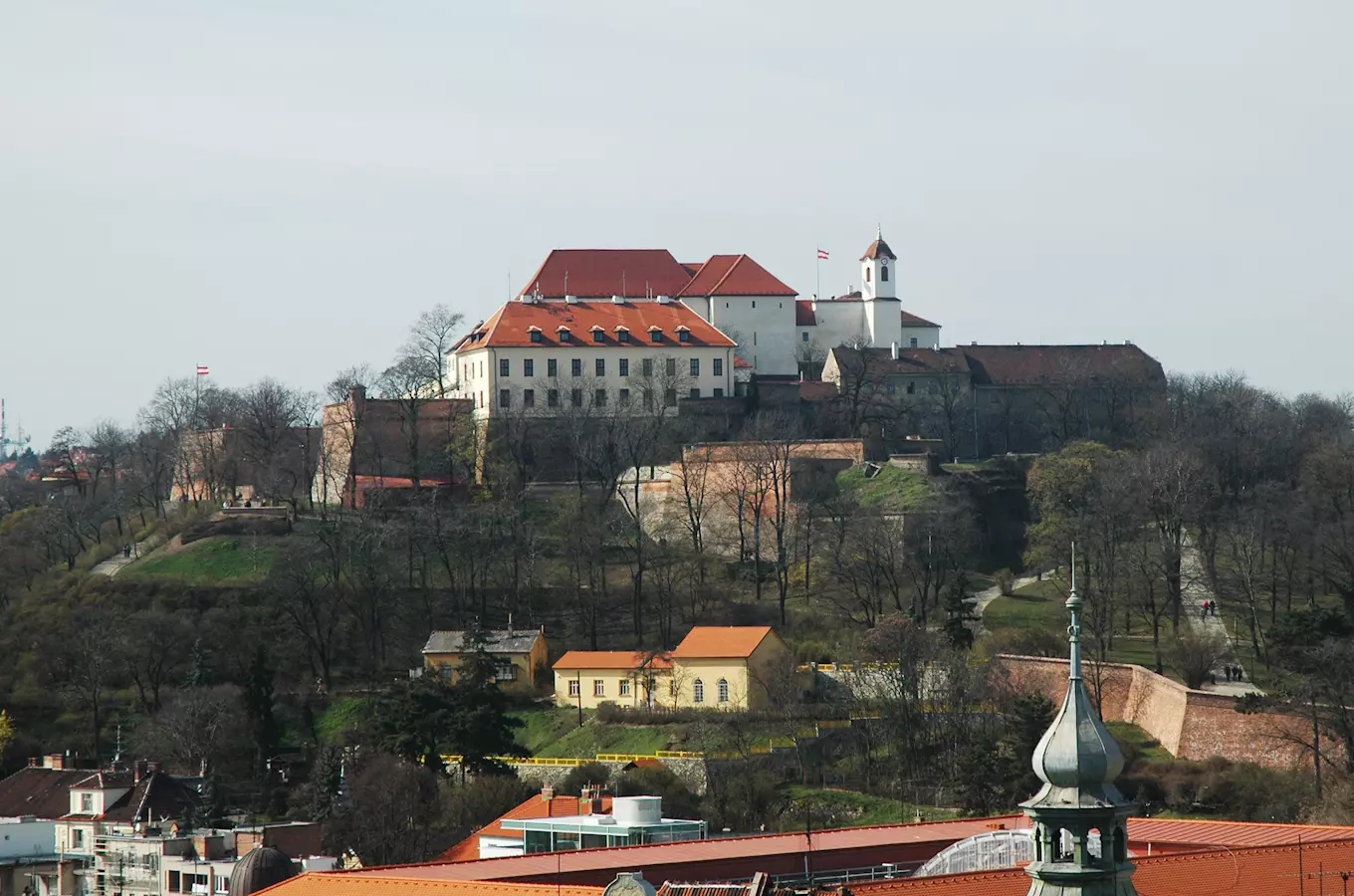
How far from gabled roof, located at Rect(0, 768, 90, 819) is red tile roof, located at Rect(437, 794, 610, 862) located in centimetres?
1416

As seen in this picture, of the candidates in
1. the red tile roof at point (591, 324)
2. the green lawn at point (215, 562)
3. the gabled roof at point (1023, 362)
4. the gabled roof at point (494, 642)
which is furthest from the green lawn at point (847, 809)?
the gabled roof at point (1023, 362)

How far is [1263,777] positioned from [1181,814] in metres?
2.22

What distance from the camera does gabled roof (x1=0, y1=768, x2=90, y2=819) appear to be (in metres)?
65.5

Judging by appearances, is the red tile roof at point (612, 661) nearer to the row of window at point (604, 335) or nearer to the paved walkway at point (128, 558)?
the paved walkway at point (128, 558)

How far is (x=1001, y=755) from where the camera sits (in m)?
60.7

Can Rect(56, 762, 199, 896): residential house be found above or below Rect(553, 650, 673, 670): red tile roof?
below

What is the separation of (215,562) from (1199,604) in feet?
98.8

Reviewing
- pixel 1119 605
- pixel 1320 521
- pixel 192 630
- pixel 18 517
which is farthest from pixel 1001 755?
pixel 18 517

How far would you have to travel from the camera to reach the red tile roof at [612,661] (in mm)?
73500

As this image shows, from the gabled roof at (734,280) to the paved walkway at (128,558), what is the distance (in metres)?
26.2

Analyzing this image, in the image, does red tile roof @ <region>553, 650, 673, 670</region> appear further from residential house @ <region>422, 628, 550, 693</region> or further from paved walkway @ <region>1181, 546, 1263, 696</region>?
paved walkway @ <region>1181, 546, 1263, 696</region>

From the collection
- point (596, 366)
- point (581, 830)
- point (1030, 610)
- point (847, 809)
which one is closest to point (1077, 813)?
point (581, 830)

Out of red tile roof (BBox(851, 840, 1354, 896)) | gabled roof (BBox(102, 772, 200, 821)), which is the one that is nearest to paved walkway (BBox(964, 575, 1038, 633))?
gabled roof (BBox(102, 772, 200, 821))

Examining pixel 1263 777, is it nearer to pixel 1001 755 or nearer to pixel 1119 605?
pixel 1001 755
